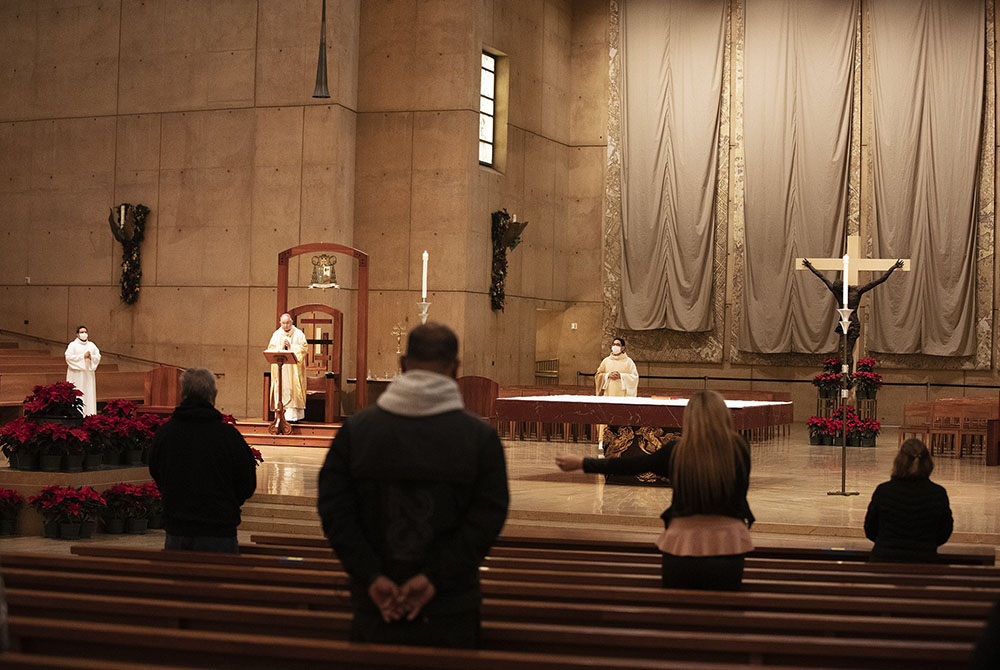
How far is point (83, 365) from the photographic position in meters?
16.1

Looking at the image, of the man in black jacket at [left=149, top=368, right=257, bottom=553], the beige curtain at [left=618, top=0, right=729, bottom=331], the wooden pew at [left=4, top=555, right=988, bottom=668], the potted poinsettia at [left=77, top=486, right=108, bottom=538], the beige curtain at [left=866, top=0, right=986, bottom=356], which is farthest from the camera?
the beige curtain at [left=618, top=0, right=729, bottom=331]

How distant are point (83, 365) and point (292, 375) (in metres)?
2.78

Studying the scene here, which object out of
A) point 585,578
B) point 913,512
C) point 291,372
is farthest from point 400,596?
point 291,372

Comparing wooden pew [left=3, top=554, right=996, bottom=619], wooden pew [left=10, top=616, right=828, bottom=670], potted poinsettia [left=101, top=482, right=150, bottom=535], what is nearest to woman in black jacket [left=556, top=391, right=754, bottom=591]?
wooden pew [left=3, top=554, right=996, bottom=619]

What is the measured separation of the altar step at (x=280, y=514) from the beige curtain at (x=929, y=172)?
45.6ft

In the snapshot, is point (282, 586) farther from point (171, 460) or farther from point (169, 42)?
point (169, 42)

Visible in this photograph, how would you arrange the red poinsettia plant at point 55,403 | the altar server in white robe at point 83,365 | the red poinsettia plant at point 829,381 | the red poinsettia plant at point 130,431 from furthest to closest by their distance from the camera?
1. the red poinsettia plant at point 829,381
2. the altar server in white robe at point 83,365
3. the red poinsettia plant at point 130,431
4. the red poinsettia plant at point 55,403

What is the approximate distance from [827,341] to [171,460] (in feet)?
58.3

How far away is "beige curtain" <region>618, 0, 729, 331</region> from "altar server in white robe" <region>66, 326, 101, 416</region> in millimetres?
10280

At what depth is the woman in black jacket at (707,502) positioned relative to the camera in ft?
14.0

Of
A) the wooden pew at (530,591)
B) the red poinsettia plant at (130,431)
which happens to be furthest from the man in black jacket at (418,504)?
the red poinsettia plant at (130,431)

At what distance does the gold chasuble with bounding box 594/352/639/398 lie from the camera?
14703 mm

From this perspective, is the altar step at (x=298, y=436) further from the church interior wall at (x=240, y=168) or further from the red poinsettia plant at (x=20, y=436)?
the red poinsettia plant at (x=20, y=436)

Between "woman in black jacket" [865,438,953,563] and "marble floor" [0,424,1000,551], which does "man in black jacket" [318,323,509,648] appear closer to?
"woman in black jacket" [865,438,953,563]
